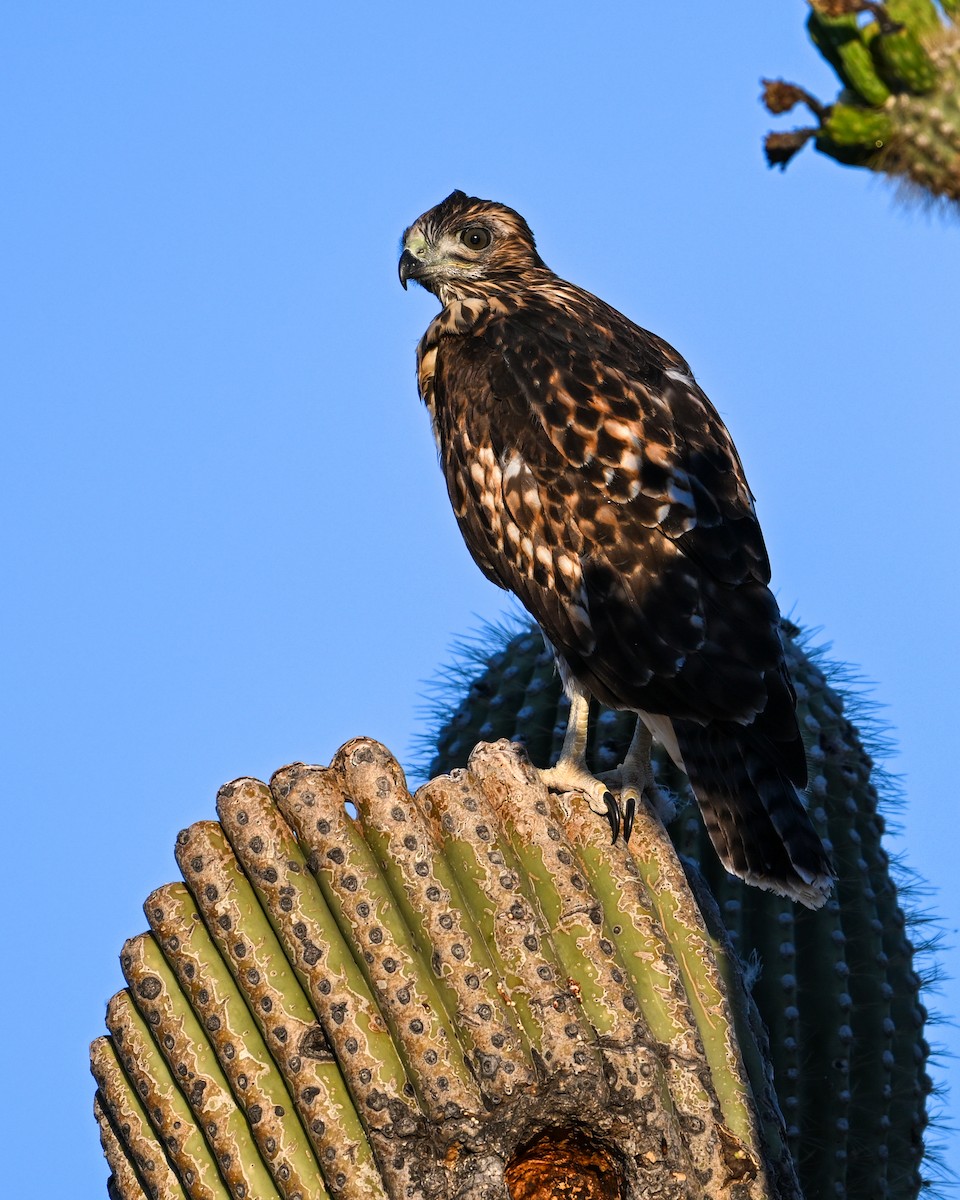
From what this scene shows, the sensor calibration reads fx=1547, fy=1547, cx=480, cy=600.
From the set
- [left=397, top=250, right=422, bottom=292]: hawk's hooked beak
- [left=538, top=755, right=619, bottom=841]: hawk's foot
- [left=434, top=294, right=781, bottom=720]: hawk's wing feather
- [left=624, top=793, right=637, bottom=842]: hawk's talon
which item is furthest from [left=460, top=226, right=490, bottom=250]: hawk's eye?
[left=624, top=793, right=637, bottom=842]: hawk's talon

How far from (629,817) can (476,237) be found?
8.70ft

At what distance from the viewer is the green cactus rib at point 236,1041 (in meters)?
3.53

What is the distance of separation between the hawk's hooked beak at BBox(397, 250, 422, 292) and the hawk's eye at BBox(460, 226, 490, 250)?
7.9 inches

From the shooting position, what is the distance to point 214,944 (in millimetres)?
3773

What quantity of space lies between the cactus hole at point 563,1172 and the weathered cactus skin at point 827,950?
1.39m

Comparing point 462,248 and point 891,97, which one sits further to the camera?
point 462,248

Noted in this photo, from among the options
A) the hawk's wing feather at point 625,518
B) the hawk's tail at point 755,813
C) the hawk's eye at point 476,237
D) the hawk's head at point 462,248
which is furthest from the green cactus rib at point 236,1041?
the hawk's eye at point 476,237

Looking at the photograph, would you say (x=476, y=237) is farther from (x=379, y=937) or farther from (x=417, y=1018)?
(x=417, y=1018)

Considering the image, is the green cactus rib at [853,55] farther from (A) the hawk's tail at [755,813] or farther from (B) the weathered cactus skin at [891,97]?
(A) the hawk's tail at [755,813]

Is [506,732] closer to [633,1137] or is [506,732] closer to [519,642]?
[519,642]

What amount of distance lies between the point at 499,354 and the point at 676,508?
91 cm

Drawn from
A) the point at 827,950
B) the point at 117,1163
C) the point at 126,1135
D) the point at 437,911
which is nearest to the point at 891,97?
the point at 437,911

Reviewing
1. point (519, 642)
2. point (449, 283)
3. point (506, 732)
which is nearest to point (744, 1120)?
point (506, 732)

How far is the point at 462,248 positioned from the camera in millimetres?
5840
